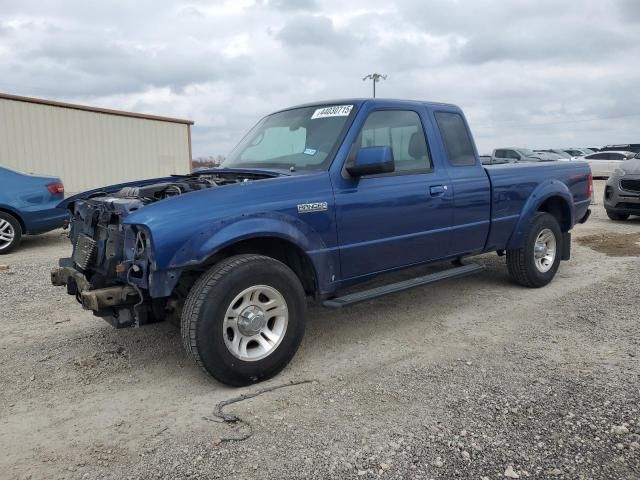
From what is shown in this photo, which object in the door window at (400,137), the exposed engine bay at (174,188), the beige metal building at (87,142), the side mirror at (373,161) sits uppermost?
the beige metal building at (87,142)

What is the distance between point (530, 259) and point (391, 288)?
217 cm

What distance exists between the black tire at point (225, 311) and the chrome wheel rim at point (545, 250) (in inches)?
132

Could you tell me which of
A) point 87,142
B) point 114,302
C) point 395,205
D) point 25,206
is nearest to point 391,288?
point 395,205

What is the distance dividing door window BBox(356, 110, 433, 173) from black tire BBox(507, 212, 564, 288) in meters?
1.66

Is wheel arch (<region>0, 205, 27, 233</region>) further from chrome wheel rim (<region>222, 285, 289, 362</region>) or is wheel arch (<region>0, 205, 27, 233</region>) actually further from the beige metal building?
the beige metal building

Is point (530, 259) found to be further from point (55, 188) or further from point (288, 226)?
point (55, 188)

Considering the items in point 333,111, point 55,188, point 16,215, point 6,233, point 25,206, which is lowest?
point 6,233

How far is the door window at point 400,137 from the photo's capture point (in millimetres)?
4328

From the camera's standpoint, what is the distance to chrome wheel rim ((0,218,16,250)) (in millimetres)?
7989

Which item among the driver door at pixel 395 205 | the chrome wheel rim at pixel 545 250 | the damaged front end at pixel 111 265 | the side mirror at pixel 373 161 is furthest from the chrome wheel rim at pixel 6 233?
the chrome wheel rim at pixel 545 250

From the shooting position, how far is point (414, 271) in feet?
20.2

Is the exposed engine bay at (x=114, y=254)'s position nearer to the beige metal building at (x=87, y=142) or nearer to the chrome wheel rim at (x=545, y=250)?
the chrome wheel rim at (x=545, y=250)

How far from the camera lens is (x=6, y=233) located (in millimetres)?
8023

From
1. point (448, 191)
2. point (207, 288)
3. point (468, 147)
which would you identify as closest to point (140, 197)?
point (207, 288)
